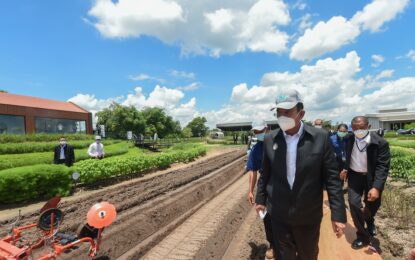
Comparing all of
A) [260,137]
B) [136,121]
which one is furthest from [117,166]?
[136,121]

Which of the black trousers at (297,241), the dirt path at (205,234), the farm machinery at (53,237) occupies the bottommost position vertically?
the dirt path at (205,234)

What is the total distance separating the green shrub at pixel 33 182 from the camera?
7.77 meters

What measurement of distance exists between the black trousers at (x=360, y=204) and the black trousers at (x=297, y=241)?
1.91m

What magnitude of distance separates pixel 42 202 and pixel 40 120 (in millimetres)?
23839

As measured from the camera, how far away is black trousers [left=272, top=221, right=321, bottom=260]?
8.16 feet

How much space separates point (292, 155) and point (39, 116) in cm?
3113

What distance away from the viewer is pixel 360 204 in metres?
4.06

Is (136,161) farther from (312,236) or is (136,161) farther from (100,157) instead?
(312,236)

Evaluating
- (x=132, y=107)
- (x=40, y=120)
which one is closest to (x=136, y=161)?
(x=40, y=120)

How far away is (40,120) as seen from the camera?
2891 cm

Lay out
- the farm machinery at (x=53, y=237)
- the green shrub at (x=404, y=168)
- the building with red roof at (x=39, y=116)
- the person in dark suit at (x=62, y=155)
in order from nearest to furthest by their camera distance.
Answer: the farm machinery at (x=53, y=237), the green shrub at (x=404, y=168), the person in dark suit at (x=62, y=155), the building with red roof at (x=39, y=116)

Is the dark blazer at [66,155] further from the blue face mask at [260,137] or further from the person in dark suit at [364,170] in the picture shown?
the person in dark suit at [364,170]

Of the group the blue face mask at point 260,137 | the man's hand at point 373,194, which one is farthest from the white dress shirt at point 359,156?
the blue face mask at point 260,137

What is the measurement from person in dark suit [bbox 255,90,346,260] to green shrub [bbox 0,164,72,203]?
7.71 meters
